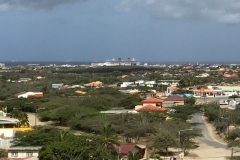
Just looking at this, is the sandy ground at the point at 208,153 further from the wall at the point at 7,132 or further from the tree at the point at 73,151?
the wall at the point at 7,132

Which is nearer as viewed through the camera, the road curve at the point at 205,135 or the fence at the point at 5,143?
the fence at the point at 5,143

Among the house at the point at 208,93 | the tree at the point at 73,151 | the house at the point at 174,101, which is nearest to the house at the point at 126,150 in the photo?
the tree at the point at 73,151

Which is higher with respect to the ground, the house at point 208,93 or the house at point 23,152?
the house at point 23,152

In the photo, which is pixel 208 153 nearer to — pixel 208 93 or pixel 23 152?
pixel 23 152

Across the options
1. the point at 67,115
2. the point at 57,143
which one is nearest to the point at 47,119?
the point at 67,115

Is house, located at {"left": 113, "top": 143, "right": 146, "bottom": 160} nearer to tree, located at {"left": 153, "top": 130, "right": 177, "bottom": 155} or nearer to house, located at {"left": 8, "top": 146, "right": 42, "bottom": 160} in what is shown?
tree, located at {"left": 153, "top": 130, "right": 177, "bottom": 155}

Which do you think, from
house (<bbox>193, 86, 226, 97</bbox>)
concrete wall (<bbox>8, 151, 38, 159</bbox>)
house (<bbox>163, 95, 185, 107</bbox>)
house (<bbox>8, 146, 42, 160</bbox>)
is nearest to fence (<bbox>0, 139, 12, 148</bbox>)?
concrete wall (<bbox>8, 151, 38, 159</bbox>)

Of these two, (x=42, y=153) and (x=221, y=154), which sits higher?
(x=42, y=153)

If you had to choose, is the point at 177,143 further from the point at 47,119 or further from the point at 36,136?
the point at 47,119

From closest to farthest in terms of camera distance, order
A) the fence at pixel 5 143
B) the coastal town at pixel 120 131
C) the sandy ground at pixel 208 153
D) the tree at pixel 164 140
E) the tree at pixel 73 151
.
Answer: the tree at pixel 73 151, the coastal town at pixel 120 131, the tree at pixel 164 140, the sandy ground at pixel 208 153, the fence at pixel 5 143
